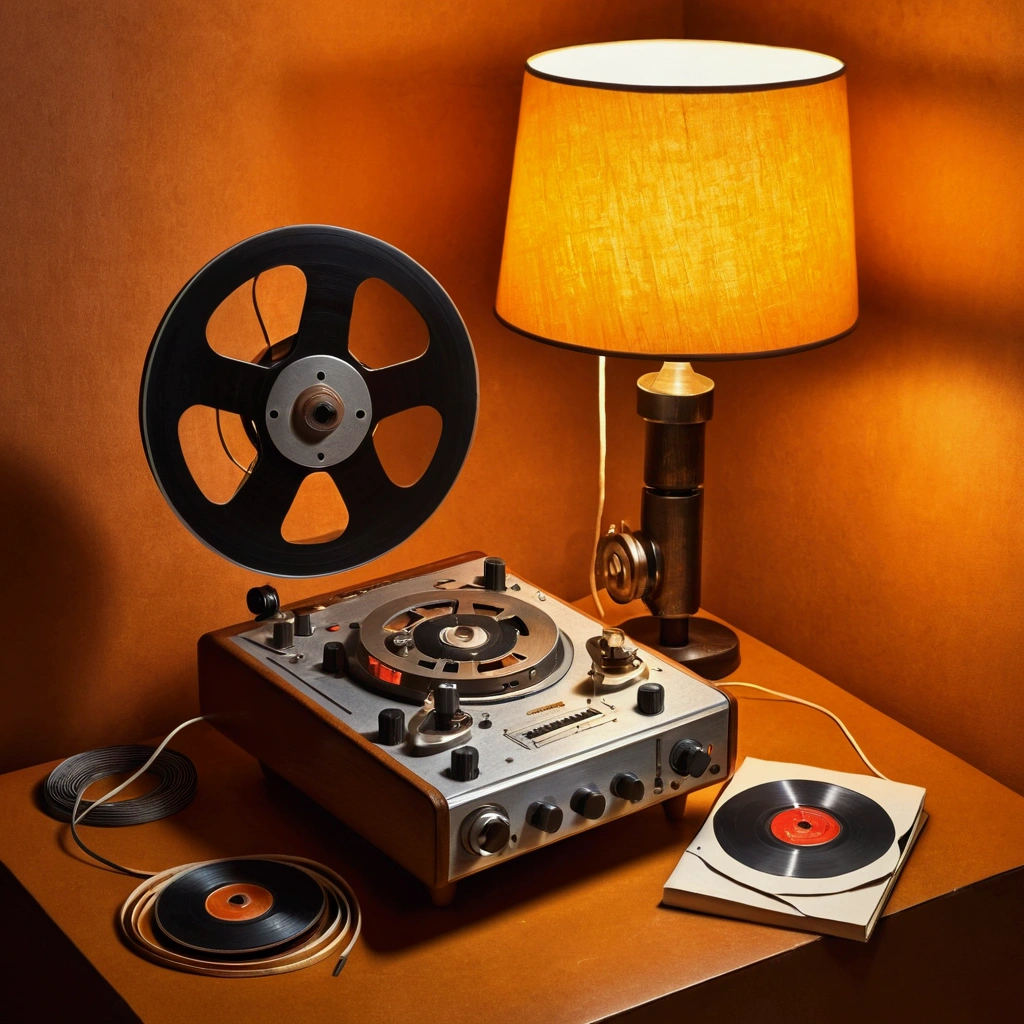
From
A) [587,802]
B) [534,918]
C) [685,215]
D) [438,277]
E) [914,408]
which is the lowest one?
[534,918]

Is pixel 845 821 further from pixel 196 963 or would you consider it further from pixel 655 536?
pixel 196 963

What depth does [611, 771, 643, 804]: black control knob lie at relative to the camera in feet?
4.34

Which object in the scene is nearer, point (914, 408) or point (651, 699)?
point (651, 699)

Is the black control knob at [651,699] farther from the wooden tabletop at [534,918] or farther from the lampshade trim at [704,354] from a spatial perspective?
the lampshade trim at [704,354]

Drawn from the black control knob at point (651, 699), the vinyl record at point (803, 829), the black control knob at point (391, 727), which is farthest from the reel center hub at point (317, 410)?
the vinyl record at point (803, 829)

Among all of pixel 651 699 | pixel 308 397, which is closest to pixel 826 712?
pixel 651 699

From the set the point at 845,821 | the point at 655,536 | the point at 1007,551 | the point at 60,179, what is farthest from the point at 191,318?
the point at 1007,551

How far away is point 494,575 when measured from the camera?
61.7 inches

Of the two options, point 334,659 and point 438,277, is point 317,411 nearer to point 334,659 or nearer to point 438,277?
point 334,659

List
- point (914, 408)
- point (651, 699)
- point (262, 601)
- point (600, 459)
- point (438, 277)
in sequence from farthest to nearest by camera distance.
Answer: point (600, 459) < point (438, 277) < point (914, 408) < point (262, 601) < point (651, 699)

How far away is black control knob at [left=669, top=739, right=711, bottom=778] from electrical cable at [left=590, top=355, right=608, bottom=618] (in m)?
0.42

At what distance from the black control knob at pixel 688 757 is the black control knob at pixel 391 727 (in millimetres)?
258

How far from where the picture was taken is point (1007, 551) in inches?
61.1

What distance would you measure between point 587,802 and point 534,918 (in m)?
0.12
